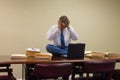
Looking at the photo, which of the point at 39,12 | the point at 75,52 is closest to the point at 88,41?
the point at 39,12

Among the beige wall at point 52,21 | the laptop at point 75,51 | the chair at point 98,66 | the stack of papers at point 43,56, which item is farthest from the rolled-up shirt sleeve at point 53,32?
the beige wall at point 52,21

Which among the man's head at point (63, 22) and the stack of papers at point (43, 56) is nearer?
the stack of papers at point (43, 56)

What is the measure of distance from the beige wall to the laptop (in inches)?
73.2

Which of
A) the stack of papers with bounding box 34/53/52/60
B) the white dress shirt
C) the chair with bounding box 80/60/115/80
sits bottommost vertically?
the chair with bounding box 80/60/115/80

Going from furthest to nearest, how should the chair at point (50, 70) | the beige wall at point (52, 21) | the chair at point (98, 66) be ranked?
the beige wall at point (52, 21) → the chair at point (98, 66) → the chair at point (50, 70)

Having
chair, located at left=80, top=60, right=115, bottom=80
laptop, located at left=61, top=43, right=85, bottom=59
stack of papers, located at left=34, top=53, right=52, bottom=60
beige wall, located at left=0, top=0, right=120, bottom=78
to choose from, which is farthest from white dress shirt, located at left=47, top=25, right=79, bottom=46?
beige wall, located at left=0, top=0, right=120, bottom=78

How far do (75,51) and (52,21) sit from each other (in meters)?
1.99

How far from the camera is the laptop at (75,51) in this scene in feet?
10.2

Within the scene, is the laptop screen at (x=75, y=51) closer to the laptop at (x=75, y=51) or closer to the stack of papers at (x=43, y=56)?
the laptop at (x=75, y=51)

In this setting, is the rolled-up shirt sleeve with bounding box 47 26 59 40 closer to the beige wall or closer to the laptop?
the laptop

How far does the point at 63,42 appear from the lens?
3.75m

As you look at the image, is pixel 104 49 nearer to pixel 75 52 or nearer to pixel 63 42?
pixel 63 42

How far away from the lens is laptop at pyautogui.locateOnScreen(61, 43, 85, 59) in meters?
3.11

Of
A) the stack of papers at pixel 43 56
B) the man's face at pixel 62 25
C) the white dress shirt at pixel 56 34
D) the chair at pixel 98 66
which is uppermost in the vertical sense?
the man's face at pixel 62 25
